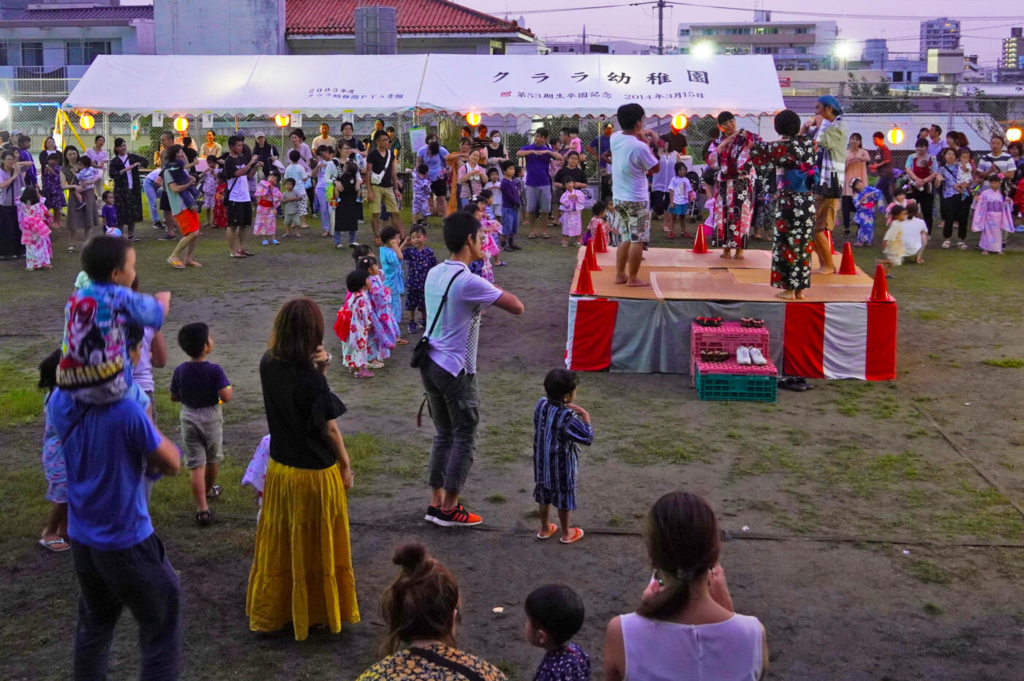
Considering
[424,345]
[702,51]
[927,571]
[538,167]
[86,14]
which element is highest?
[86,14]

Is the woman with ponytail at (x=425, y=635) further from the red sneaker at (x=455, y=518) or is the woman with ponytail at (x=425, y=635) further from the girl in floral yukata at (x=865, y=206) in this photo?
the girl in floral yukata at (x=865, y=206)

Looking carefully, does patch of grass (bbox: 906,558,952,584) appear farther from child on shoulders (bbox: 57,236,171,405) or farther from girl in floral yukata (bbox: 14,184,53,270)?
girl in floral yukata (bbox: 14,184,53,270)

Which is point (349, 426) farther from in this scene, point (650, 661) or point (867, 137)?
point (867, 137)

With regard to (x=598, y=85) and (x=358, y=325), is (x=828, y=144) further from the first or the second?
(x=598, y=85)

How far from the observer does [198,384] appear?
5.78 meters

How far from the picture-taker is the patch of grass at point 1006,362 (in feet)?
31.8

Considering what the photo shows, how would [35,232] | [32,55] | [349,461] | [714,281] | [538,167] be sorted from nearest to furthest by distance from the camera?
1. [349,461]
2. [714,281]
3. [35,232]
4. [538,167]
5. [32,55]

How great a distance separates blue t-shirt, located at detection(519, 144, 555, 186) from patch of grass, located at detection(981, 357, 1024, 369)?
32.9ft

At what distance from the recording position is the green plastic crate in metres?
8.62

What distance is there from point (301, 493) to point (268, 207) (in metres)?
14.1

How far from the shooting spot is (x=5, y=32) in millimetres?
41531

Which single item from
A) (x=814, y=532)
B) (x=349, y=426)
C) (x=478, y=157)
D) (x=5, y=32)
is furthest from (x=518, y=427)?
(x=5, y=32)

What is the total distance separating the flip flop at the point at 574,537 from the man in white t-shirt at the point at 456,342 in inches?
26.2

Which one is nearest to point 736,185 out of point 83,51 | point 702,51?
point 83,51
